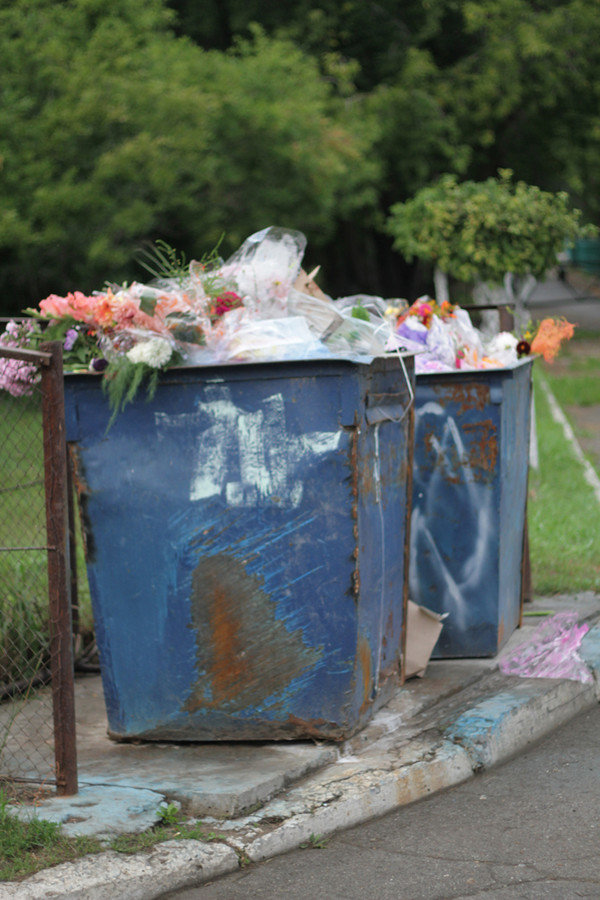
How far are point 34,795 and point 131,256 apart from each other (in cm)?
1159

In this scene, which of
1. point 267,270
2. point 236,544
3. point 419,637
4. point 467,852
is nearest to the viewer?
point 467,852

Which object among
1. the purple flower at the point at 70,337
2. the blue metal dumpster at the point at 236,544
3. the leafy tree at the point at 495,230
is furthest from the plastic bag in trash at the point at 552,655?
the leafy tree at the point at 495,230

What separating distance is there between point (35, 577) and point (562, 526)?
399cm

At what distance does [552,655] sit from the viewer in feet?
15.6

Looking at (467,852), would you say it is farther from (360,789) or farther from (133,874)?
(133,874)

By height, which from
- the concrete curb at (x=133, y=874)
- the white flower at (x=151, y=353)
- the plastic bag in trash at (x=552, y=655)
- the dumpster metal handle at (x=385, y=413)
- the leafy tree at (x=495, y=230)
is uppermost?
the leafy tree at (x=495, y=230)

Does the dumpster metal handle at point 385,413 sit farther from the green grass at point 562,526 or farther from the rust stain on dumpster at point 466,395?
the green grass at point 562,526

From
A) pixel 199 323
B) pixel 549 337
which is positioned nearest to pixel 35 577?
pixel 199 323

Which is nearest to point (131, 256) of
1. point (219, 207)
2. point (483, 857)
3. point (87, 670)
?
point (219, 207)

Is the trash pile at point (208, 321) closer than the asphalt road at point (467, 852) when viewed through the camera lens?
No

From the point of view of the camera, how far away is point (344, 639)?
3736 millimetres

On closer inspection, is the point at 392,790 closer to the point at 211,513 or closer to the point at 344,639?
the point at 344,639

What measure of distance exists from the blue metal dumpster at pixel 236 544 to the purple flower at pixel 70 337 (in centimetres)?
12

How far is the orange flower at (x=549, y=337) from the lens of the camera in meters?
5.09
